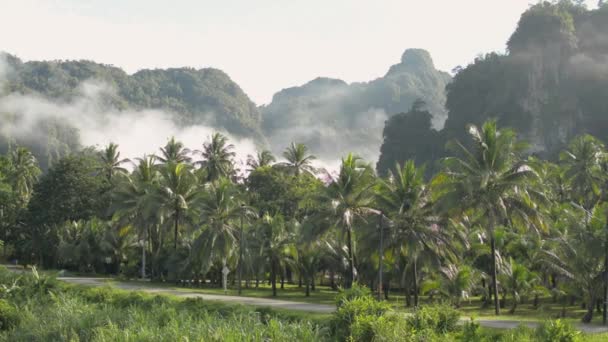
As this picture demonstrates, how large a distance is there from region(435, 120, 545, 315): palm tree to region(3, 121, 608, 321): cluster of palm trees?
69 millimetres

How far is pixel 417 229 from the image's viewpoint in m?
37.5

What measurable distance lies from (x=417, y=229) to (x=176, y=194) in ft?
83.0

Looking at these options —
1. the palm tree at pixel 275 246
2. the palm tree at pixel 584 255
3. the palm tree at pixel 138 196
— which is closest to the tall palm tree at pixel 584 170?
the palm tree at pixel 584 255

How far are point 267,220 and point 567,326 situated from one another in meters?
33.4

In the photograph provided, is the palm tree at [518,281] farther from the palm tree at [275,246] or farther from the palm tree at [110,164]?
the palm tree at [110,164]

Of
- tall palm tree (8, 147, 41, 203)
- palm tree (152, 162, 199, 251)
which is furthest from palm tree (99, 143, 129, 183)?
palm tree (152, 162, 199, 251)

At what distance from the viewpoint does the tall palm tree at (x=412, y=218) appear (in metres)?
37.0

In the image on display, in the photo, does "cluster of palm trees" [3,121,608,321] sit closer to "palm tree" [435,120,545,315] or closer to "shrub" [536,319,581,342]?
"palm tree" [435,120,545,315]

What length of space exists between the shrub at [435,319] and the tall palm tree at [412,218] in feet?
52.9

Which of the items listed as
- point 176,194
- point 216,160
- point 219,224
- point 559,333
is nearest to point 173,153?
point 216,160

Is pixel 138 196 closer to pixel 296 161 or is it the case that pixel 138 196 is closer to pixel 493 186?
pixel 296 161

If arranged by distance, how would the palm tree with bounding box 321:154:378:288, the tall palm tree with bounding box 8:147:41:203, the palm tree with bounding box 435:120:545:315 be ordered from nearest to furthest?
the palm tree with bounding box 435:120:545:315 < the palm tree with bounding box 321:154:378:288 < the tall palm tree with bounding box 8:147:41:203

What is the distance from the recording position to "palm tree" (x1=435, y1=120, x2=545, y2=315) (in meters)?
35.4

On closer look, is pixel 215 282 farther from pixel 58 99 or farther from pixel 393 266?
pixel 58 99
